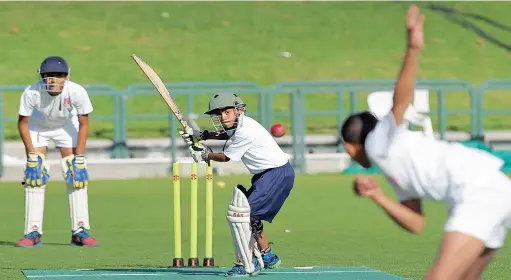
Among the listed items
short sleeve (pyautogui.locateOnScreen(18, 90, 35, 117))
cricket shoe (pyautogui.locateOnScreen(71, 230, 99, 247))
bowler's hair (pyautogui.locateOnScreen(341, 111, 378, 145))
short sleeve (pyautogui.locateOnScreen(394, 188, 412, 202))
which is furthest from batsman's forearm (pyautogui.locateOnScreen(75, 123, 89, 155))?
short sleeve (pyautogui.locateOnScreen(394, 188, 412, 202))

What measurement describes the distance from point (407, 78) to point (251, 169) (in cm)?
417

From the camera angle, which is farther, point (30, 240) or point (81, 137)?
point (30, 240)

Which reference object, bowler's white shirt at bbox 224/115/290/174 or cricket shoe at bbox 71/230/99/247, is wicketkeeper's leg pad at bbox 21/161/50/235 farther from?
bowler's white shirt at bbox 224/115/290/174

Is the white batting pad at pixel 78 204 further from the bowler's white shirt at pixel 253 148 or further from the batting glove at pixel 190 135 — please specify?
the bowler's white shirt at pixel 253 148

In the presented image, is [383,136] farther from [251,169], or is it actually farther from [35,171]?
[35,171]

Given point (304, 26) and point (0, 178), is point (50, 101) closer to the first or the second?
point (0, 178)

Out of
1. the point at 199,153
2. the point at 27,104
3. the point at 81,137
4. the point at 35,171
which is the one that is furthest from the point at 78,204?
the point at 199,153

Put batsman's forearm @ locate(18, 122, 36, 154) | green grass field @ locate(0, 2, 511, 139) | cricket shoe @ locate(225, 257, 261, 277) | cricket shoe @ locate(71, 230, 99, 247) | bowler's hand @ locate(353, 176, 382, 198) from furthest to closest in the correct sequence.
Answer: green grass field @ locate(0, 2, 511, 139), cricket shoe @ locate(71, 230, 99, 247), batsman's forearm @ locate(18, 122, 36, 154), cricket shoe @ locate(225, 257, 261, 277), bowler's hand @ locate(353, 176, 382, 198)

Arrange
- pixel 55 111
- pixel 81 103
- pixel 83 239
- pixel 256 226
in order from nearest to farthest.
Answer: pixel 256 226 < pixel 81 103 < pixel 55 111 < pixel 83 239

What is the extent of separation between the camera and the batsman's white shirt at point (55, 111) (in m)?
12.8

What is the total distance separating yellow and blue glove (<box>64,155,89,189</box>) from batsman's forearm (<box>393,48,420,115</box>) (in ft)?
21.2

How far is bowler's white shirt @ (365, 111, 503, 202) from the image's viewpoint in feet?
22.4

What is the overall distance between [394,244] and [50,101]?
343 centimetres

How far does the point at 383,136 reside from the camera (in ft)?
22.5
